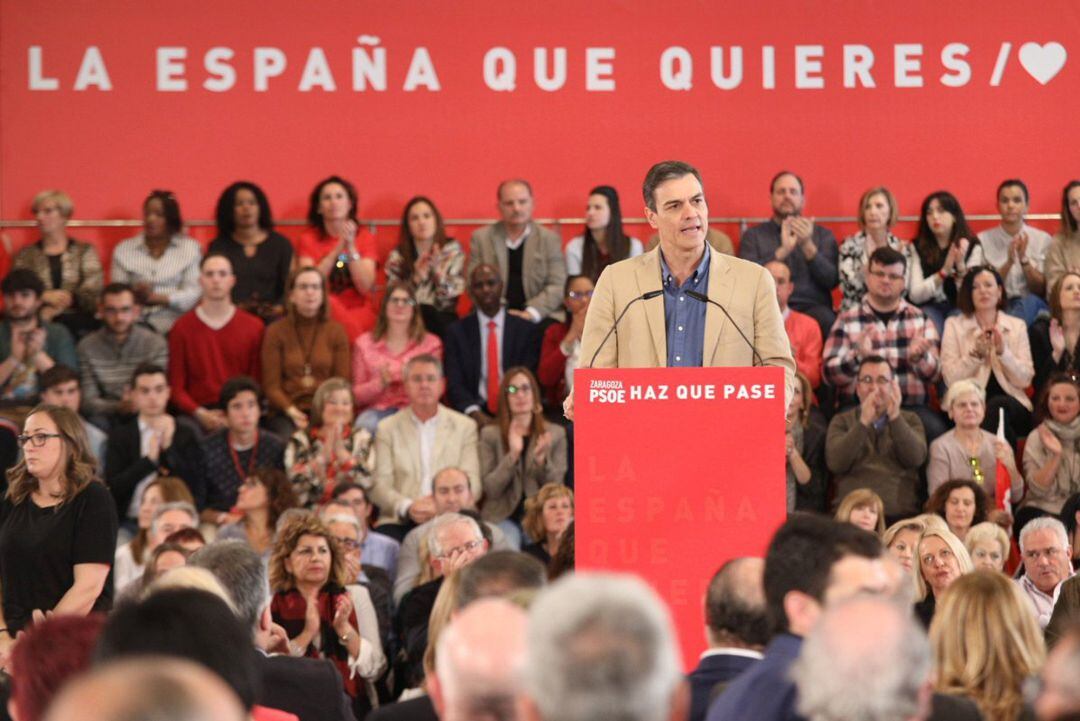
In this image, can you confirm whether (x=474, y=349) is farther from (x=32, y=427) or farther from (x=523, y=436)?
(x=32, y=427)

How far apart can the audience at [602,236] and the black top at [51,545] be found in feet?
13.7

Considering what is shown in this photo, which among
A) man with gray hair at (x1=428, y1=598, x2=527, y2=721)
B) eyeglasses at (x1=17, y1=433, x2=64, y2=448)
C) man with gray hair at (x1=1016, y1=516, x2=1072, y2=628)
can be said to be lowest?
man with gray hair at (x1=1016, y1=516, x2=1072, y2=628)

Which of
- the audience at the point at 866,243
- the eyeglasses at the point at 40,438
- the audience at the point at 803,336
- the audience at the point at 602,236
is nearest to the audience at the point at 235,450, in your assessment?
the audience at the point at 602,236

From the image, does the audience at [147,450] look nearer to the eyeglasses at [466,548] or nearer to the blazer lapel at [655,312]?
the eyeglasses at [466,548]

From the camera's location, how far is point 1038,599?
21.4 feet

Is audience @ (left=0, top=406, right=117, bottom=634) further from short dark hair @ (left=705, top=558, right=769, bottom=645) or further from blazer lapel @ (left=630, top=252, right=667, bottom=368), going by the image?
short dark hair @ (left=705, top=558, right=769, bottom=645)

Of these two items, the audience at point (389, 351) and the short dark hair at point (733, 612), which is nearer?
the short dark hair at point (733, 612)

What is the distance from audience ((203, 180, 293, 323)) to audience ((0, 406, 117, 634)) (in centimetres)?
393

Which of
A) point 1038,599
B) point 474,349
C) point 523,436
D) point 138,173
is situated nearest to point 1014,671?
point 1038,599

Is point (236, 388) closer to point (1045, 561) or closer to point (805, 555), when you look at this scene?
point (1045, 561)

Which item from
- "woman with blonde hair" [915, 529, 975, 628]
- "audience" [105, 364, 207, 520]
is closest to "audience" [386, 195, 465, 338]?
"audience" [105, 364, 207, 520]

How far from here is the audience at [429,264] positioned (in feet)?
30.1

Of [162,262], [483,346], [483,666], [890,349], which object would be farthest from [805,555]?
[162,262]

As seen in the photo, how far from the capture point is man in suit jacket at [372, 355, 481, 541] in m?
8.16
